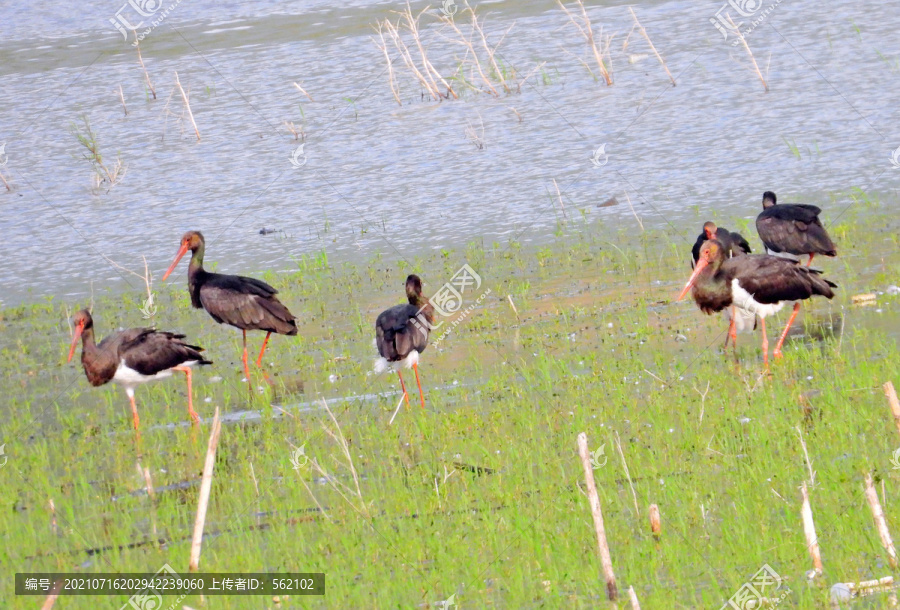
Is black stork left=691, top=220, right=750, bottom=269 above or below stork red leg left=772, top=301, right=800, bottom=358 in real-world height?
above

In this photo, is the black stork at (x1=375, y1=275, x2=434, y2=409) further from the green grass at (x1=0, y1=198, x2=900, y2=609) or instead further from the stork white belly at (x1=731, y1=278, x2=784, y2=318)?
the stork white belly at (x1=731, y1=278, x2=784, y2=318)

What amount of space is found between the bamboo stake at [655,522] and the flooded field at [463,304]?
91mm

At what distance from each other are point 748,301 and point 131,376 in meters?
5.43

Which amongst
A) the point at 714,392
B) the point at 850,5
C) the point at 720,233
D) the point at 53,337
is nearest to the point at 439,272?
the point at 720,233

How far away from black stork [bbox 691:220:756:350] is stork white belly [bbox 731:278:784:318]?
0.12m

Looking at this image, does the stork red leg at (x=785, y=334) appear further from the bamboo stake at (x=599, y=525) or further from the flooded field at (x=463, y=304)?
the bamboo stake at (x=599, y=525)

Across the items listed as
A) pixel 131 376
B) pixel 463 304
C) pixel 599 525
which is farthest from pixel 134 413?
pixel 599 525

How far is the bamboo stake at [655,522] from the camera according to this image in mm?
6584

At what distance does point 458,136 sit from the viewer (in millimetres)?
19781

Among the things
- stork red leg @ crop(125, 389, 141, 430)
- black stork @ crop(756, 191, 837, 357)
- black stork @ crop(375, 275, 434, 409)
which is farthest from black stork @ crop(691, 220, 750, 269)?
stork red leg @ crop(125, 389, 141, 430)

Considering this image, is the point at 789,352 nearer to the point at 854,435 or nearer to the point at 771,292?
the point at 771,292

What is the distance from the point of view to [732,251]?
12242 mm

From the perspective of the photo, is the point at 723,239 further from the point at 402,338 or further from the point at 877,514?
the point at 877,514

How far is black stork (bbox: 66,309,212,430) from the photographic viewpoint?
10.6m
